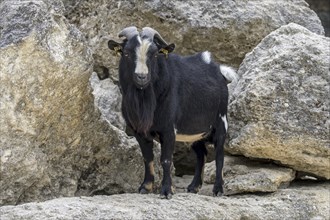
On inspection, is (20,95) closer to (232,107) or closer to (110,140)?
(110,140)

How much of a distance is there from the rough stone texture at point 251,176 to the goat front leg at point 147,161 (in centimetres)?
98

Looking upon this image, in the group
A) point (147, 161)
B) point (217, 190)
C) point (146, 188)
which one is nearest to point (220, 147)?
point (217, 190)

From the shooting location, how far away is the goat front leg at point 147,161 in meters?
7.71

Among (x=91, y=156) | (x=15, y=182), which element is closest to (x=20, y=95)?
(x=15, y=182)

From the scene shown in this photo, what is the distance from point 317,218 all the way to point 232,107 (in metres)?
1.54

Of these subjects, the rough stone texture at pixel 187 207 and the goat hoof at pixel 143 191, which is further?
A: the goat hoof at pixel 143 191

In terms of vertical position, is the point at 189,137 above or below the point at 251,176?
above

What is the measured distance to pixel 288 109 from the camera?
27.0 feet

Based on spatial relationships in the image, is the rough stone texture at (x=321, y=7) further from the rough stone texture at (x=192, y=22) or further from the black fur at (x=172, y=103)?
the black fur at (x=172, y=103)

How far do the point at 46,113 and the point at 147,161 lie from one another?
1.19 metres

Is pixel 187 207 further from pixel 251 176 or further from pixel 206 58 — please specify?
pixel 206 58

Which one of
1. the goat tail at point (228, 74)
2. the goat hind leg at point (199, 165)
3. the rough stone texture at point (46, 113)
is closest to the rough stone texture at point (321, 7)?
the goat tail at point (228, 74)

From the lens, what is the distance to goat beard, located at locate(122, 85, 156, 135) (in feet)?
24.2

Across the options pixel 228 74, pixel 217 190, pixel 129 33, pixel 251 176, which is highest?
pixel 129 33
